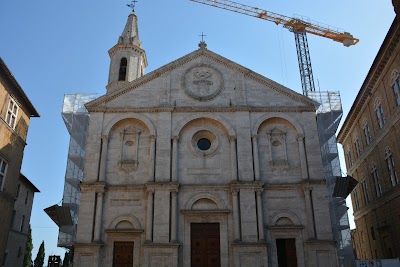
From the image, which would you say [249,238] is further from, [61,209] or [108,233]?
[61,209]

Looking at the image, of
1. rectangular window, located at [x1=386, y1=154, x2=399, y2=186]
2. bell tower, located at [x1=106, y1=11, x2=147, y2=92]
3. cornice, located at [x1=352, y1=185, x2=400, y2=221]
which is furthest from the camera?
bell tower, located at [x1=106, y1=11, x2=147, y2=92]

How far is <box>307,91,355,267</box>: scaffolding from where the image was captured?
979 inches

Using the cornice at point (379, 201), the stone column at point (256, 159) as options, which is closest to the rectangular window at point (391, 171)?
the cornice at point (379, 201)

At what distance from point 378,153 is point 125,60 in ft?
76.8

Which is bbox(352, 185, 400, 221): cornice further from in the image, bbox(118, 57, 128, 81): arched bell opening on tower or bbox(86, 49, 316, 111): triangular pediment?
bbox(118, 57, 128, 81): arched bell opening on tower

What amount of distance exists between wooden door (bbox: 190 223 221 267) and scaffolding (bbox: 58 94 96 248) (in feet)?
28.7

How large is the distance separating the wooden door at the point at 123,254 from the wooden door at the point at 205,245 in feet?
12.1

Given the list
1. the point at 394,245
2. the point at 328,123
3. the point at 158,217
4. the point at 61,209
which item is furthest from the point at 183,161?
the point at 394,245

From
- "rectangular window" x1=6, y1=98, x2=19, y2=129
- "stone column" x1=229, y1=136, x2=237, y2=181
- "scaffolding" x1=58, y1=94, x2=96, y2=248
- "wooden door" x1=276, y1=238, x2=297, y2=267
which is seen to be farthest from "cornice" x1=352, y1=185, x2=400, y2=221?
Result: "rectangular window" x1=6, y1=98, x2=19, y2=129

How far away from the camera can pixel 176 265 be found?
21266mm

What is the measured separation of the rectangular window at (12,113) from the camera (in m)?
23.2

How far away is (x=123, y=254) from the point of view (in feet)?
72.4

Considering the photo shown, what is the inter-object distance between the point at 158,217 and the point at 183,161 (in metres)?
4.06

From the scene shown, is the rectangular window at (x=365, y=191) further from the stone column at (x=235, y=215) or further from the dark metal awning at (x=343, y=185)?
the stone column at (x=235, y=215)
